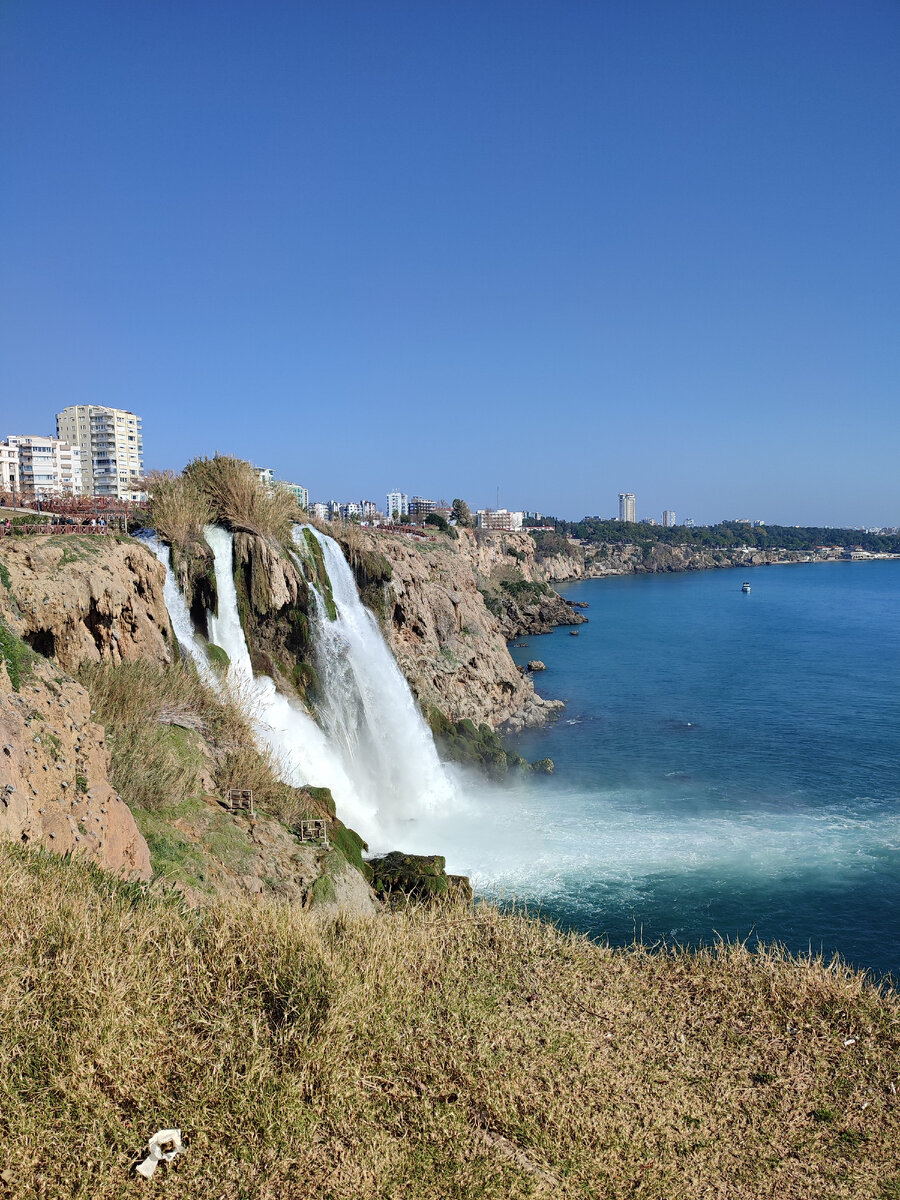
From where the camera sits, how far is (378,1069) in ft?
17.9

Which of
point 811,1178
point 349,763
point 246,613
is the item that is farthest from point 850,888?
point 246,613

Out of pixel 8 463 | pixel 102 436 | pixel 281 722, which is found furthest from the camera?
pixel 102 436

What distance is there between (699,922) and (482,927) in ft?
31.2

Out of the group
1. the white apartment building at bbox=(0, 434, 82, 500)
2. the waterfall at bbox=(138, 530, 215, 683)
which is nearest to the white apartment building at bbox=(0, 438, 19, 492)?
the white apartment building at bbox=(0, 434, 82, 500)

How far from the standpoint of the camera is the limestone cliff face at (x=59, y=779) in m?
6.74

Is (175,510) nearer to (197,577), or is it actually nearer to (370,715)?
(197,577)

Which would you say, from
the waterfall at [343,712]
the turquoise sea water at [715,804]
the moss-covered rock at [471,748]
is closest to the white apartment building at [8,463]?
the turquoise sea water at [715,804]

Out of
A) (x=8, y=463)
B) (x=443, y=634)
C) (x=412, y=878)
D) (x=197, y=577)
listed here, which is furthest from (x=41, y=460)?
(x=412, y=878)

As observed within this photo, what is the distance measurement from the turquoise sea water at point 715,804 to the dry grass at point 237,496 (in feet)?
33.4

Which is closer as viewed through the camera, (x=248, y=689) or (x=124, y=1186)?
(x=124, y=1186)

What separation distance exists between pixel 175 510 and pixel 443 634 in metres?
17.7

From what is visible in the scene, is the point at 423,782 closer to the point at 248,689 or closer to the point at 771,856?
the point at 248,689

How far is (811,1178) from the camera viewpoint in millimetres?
5590

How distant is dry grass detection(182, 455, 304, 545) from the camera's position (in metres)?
19.3
